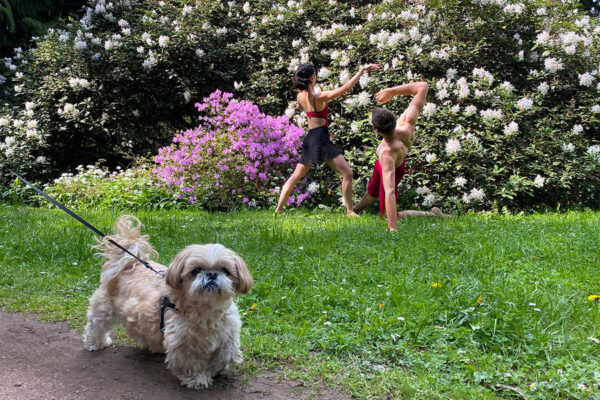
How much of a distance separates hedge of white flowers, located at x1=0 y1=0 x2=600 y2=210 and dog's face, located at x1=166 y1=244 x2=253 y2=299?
17.8 feet

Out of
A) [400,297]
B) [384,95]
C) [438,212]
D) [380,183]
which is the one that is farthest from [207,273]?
[438,212]

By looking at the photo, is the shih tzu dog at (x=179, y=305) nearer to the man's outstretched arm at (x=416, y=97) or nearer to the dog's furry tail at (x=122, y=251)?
the dog's furry tail at (x=122, y=251)

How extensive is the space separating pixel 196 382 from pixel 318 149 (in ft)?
16.5

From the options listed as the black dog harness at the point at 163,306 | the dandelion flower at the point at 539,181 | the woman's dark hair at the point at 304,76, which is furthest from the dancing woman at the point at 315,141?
the black dog harness at the point at 163,306

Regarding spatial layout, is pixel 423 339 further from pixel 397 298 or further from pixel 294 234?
pixel 294 234

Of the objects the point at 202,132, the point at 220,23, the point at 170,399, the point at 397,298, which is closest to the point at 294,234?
the point at 397,298

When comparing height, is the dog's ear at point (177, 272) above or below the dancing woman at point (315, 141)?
below

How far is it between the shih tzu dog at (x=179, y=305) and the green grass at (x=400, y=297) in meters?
0.35

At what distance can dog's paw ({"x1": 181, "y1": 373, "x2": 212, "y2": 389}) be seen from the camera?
2730 millimetres

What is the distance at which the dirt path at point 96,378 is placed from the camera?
2.65 m

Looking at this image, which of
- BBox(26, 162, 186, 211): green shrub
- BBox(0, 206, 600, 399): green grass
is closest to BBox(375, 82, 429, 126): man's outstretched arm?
BBox(0, 206, 600, 399): green grass

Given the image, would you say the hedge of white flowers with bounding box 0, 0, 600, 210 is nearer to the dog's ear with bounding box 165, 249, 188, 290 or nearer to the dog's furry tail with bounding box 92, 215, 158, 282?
the dog's furry tail with bounding box 92, 215, 158, 282

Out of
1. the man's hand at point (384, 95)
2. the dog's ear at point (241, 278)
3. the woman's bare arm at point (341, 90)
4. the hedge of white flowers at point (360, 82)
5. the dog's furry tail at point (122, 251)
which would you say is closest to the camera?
the dog's ear at point (241, 278)

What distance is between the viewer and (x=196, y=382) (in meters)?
2.73
